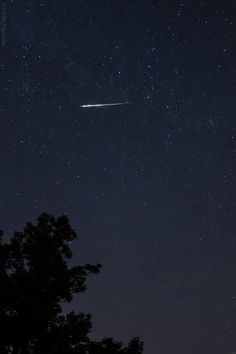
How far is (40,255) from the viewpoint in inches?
805

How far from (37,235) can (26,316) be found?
3113mm

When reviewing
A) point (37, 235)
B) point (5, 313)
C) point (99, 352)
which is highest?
point (37, 235)

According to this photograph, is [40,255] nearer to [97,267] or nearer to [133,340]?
[97,267]

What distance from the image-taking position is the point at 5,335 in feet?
64.3

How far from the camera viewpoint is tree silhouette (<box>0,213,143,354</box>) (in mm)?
19547

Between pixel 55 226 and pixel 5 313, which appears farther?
pixel 55 226

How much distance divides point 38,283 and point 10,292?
1.11 m

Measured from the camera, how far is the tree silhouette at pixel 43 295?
19.5 meters

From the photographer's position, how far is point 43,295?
67.4ft

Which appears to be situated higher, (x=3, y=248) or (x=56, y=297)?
(x=3, y=248)

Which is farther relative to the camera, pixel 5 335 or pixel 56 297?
pixel 56 297

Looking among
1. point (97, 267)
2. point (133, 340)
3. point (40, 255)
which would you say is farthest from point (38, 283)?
point (133, 340)

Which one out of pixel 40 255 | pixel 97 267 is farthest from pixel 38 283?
pixel 97 267

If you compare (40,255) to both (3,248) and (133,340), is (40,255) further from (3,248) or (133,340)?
(133,340)
